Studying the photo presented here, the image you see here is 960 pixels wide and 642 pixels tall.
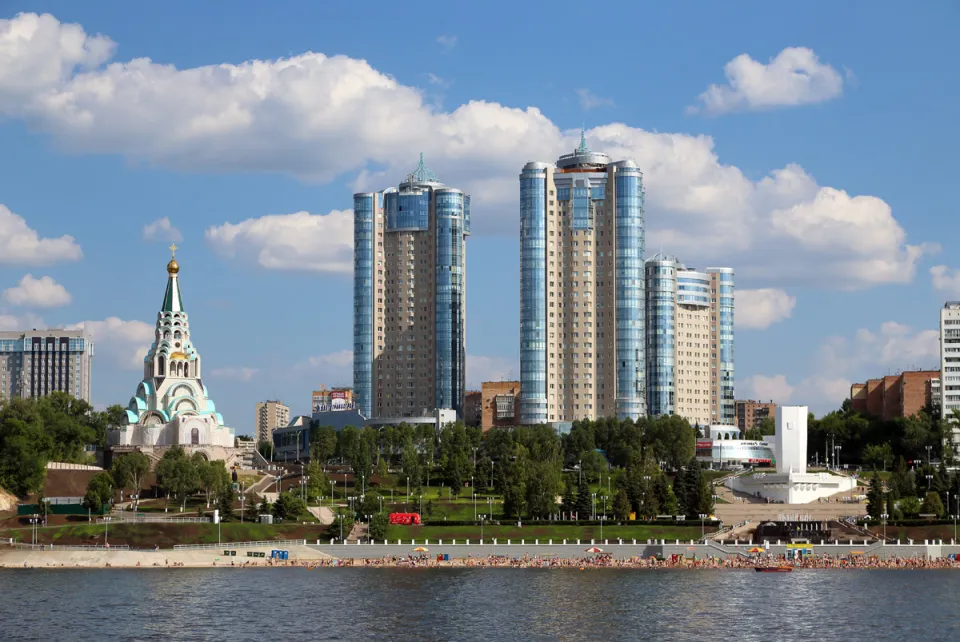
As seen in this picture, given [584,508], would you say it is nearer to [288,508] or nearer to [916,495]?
[288,508]

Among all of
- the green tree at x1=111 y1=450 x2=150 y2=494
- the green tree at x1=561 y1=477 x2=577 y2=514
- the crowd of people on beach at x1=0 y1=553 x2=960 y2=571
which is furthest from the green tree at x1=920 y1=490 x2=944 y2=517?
the green tree at x1=111 y1=450 x2=150 y2=494

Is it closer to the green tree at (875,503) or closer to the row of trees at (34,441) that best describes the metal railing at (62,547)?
the row of trees at (34,441)

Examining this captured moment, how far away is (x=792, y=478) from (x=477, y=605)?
271 feet

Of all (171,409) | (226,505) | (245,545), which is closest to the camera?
(245,545)

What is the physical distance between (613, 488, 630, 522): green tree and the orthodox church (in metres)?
61.8

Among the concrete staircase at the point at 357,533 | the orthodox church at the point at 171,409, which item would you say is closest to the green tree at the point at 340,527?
the concrete staircase at the point at 357,533

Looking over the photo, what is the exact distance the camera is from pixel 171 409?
195875mm

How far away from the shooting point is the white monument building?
589 feet

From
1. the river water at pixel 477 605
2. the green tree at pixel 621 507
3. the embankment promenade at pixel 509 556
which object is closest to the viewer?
the river water at pixel 477 605

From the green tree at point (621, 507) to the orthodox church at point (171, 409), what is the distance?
203ft

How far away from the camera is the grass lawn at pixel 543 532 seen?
149375 mm

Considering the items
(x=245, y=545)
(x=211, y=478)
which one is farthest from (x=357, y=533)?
(x=211, y=478)

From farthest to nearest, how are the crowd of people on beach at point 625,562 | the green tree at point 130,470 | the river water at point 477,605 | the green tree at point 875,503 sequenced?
the green tree at point 130,470, the green tree at point 875,503, the crowd of people on beach at point 625,562, the river water at point 477,605

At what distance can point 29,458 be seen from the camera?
544 ft
